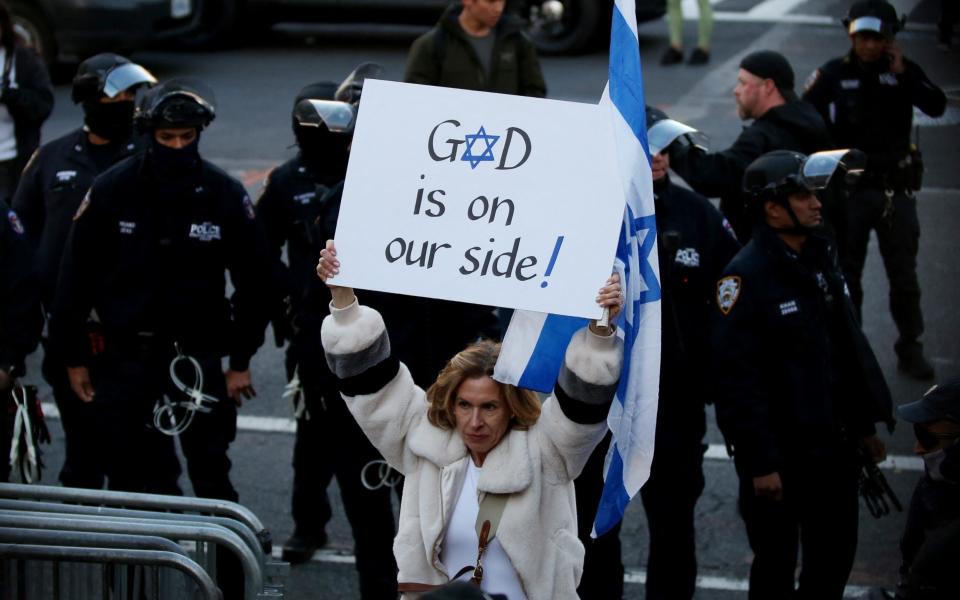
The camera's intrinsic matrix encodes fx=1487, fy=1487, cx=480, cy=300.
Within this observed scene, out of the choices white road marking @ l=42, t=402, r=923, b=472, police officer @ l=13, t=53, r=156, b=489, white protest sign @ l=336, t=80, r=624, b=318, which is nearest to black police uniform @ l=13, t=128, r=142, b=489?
police officer @ l=13, t=53, r=156, b=489

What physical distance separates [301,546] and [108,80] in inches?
87.9

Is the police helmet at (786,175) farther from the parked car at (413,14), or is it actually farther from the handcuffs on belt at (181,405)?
the parked car at (413,14)

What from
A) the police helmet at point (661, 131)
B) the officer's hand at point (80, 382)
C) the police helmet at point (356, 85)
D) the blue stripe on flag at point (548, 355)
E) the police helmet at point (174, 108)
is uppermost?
the blue stripe on flag at point (548, 355)

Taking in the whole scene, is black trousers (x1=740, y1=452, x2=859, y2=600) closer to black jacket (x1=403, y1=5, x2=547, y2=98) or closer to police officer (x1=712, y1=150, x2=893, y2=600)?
police officer (x1=712, y1=150, x2=893, y2=600)

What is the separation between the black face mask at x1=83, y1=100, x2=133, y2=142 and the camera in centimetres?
668

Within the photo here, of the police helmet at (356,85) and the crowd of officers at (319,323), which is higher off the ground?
the police helmet at (356,85)

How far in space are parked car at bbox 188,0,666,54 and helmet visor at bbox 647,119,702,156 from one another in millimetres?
9578

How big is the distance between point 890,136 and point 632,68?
427 centimetres

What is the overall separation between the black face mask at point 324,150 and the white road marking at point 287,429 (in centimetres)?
194

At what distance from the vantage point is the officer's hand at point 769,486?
538cm

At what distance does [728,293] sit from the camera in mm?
5473

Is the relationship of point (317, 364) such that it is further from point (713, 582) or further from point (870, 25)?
point (870, 25)

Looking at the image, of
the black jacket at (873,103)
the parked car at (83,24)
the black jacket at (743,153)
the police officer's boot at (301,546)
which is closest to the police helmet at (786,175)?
the black jacket at (743,153)

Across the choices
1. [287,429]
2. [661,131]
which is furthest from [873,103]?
[287,429]
